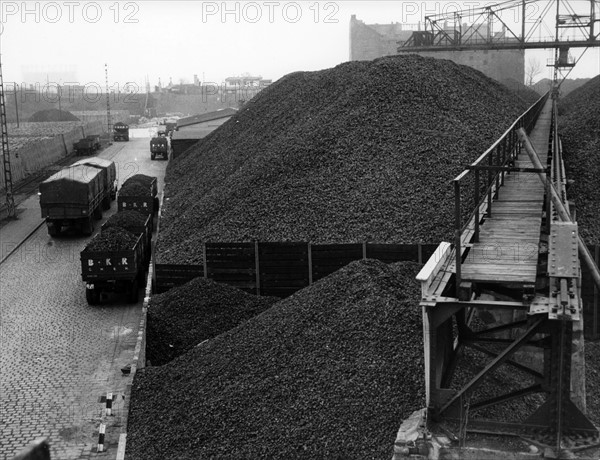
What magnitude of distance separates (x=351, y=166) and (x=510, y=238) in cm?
1278

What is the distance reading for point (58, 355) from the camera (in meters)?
15.8

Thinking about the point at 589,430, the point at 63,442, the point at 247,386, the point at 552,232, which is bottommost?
the point at 63,442

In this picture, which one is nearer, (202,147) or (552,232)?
(552,232)

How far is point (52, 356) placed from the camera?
15.8 meters

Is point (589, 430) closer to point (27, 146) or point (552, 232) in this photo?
point (552, 232)

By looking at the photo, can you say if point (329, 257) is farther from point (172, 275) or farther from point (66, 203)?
point (66, 203)

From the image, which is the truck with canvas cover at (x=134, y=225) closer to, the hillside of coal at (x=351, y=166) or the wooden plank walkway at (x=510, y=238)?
the hillside of coal at (x=351, y=166)

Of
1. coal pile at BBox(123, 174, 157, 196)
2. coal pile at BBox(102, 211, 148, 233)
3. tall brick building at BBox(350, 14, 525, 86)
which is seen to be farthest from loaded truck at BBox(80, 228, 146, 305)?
tall brick building at BBox(350, 14, 525, 86)

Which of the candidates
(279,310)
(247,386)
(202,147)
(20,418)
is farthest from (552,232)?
(202,147)

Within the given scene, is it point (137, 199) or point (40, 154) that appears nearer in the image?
point (137, 199)

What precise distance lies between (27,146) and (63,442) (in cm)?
4177

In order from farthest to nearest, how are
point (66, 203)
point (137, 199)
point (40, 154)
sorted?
point (40, 154), point (137, 199), point (66, 203)

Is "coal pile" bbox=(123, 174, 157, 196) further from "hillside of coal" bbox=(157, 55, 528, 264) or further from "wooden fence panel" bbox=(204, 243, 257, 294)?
"wooden fence panel" bbox=(204, 243, 257, 294)

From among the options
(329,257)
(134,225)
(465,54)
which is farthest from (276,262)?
(465,54)
